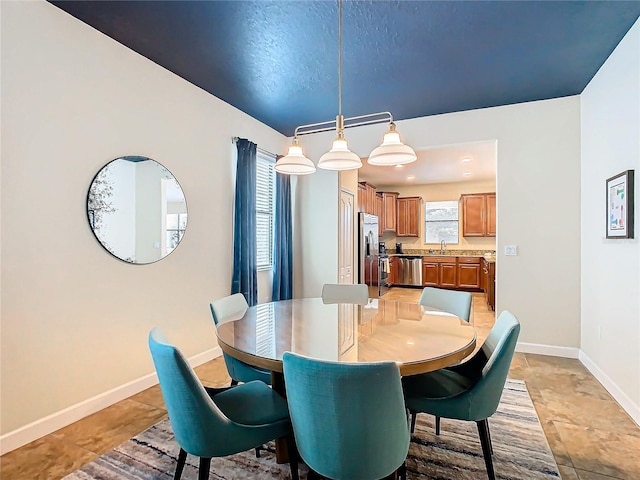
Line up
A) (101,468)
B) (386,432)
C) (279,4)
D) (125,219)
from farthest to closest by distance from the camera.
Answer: (125,219)
(279,4)
(101,468)
(386,432)

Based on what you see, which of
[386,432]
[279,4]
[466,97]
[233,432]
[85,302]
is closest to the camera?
[386,432]

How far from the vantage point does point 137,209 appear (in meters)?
2.67

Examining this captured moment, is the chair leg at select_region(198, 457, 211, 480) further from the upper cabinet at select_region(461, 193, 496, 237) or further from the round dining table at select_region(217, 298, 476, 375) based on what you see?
the upper cabinet at select_region(461, 193, 496, 237)

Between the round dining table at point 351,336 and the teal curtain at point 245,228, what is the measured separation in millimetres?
1373

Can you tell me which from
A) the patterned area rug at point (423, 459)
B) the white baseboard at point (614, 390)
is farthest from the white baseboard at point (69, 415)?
the white baseboard at point (614, 390)

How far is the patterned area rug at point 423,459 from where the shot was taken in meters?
1.74

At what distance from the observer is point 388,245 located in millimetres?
8969

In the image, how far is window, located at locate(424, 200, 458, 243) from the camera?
8523 millimetres

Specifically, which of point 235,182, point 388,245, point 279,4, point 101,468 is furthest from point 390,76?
point 388,245

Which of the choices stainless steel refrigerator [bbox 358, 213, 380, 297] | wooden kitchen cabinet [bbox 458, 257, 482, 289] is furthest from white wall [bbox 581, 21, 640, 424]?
wooden kitchen cabinet [bbox 458, 257, 482, 289]

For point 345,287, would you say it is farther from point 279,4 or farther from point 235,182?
point 279,4

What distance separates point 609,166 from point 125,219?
3.81 meters

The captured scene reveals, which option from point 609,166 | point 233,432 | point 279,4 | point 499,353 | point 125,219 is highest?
point 279,4

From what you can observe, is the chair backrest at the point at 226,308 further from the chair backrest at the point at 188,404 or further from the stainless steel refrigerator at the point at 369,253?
the stainless steel refrigerator at the point at 369,253
